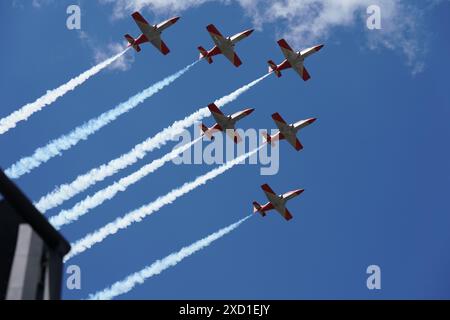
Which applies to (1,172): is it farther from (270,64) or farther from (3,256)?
(270,64)

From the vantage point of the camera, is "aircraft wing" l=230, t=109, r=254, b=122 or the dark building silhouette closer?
the dark building silhouette

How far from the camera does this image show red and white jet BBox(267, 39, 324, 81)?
4934 inches

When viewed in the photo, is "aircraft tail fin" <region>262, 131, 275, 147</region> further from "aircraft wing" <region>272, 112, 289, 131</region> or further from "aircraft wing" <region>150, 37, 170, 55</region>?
"aircraft wing" <region>150, 37, 170, 55</region>

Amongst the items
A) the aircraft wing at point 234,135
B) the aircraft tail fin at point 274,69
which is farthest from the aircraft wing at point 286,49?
the aircraft wing at point 234,135

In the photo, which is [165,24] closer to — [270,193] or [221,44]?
[221,44]

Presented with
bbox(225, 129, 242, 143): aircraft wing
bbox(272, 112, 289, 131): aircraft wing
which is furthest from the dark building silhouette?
bbox(272, 112, 289, 131): aircraft wing

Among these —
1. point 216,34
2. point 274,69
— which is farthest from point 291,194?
point 216,34

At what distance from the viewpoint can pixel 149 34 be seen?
12356cm

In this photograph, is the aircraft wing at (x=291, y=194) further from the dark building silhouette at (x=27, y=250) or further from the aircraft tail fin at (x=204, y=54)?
the dark building silhouette at (x=27, y=250)

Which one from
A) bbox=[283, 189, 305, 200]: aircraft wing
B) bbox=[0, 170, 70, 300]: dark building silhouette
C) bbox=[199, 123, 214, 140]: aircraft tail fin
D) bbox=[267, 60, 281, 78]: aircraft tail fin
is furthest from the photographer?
bbox=[283, 189, 305, 200]: aircraft wing

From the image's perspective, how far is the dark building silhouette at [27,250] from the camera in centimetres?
7394

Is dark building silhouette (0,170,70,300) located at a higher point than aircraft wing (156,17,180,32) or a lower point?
lower

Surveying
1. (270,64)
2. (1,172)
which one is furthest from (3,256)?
(270,64)
